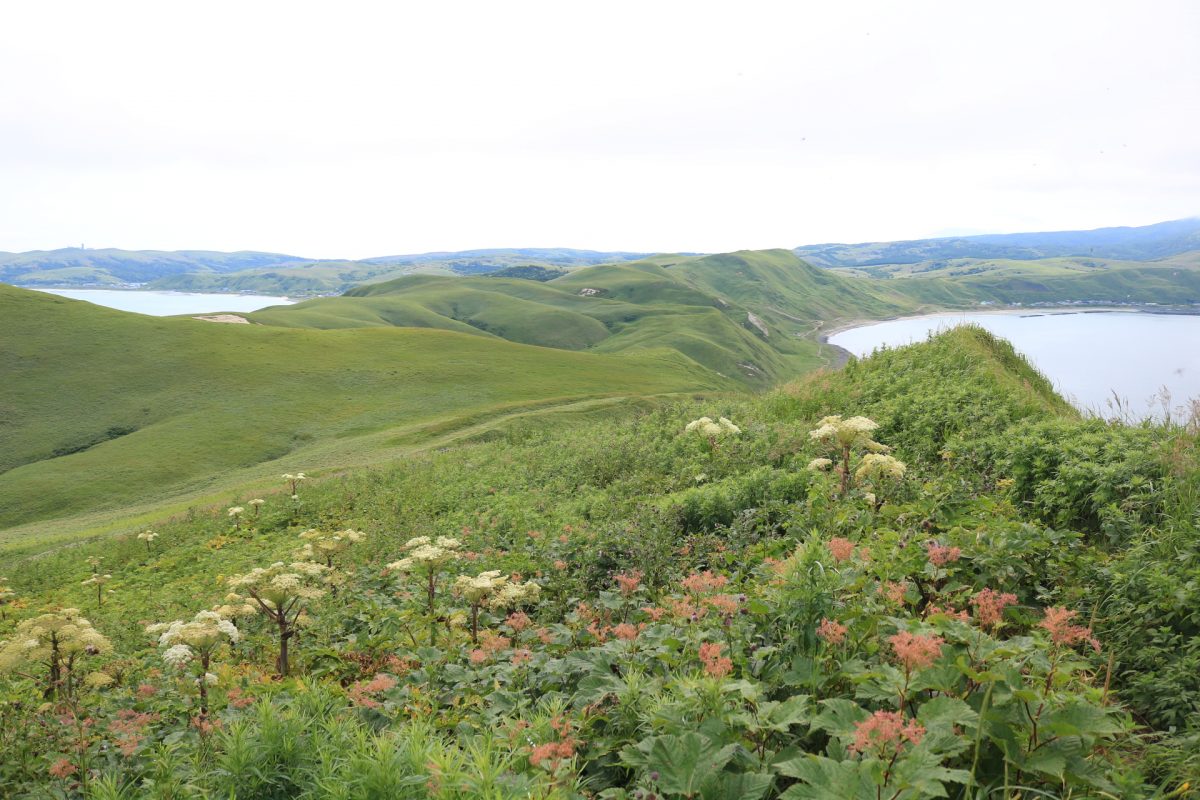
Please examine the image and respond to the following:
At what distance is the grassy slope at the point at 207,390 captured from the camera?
51.0m

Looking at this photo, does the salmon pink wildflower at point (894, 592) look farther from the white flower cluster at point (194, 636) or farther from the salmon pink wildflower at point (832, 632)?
the white flower cluster at point (194, 636)

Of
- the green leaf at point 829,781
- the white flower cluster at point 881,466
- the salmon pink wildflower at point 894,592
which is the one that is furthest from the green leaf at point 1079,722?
the white flower cluster at point 881,466

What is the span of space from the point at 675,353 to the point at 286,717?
121548mm

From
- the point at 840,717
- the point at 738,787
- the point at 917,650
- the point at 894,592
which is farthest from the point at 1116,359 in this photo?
the point at 738,787

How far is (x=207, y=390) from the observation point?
69375mm

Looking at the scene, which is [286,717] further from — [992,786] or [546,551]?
[546,551]

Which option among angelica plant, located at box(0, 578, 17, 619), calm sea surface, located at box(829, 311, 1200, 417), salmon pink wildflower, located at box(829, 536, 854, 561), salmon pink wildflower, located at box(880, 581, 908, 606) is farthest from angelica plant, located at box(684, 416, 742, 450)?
calm sea surface, located at box(829, 311, 1200, 417)

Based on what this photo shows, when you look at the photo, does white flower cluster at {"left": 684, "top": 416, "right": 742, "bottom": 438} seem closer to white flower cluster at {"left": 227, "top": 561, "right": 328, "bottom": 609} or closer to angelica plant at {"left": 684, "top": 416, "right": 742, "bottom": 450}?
angelica plant at {"left": 684, "top": 416, "right": 742, "bottom": 450}

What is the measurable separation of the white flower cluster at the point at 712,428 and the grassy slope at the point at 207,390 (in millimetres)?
35307

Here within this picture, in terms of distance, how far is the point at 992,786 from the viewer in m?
3.74

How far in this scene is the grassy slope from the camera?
51.0 meters

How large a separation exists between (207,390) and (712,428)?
7197 centimetres

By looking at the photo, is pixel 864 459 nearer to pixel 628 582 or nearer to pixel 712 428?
pixel 712 428

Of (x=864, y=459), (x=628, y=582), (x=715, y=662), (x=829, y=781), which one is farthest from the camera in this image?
(x=864, y=459)
